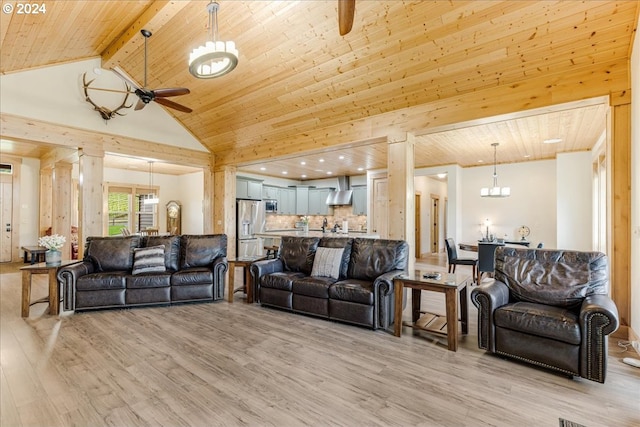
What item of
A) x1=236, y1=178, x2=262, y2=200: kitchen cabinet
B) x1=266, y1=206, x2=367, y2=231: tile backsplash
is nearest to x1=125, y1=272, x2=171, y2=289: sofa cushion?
x1=236, y1=178, x2=262, y2=200: kitchen cabinet

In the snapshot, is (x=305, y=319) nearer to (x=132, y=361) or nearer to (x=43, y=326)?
(x=132, y=361)

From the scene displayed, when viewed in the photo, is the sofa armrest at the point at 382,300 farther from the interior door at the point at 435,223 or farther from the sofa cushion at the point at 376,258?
the interior door at the point at 435,223

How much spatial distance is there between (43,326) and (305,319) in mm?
2990

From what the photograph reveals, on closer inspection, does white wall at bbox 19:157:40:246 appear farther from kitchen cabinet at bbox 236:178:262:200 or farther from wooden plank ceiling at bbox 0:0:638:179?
kitchen cabinet at bbox 236:178:262:200

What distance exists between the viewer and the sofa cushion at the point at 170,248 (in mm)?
4696

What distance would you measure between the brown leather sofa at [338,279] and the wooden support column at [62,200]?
6480mm

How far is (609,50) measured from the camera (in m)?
3.13

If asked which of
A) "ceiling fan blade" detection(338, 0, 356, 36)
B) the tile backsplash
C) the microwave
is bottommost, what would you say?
the tile backsplash

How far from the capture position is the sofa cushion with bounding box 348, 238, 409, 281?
150 inches

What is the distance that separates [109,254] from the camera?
4.48 metres

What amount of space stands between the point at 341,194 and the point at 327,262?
614 cm

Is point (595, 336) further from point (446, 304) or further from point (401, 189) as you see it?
point (401, 189)

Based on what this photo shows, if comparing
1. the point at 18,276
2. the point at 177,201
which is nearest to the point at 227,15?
the point at 18,276

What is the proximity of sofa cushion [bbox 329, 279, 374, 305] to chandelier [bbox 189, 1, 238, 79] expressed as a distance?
2670 millimetres
